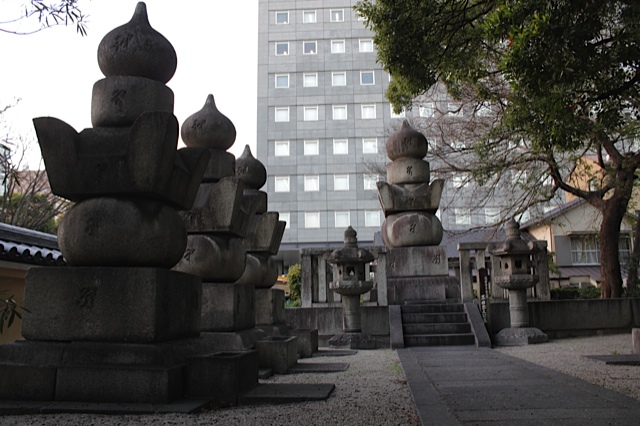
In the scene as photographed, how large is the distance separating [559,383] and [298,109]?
36.8 m

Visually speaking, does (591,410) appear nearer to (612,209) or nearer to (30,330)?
(30,330)

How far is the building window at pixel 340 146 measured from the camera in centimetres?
4022

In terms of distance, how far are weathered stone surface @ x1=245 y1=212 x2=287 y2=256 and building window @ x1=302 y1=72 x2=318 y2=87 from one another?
34003 millimetres

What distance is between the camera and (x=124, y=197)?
5035 mm

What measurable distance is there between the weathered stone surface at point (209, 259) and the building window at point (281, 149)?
3380 cm

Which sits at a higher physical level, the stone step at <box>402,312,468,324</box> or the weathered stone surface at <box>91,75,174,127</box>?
the weathered stone surface at <box>91,75,174,127</box>

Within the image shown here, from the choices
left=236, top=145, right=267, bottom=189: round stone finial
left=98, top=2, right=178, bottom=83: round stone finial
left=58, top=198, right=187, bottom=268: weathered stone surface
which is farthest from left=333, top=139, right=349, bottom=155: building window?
left=58, top=198, right=187, bottom=268: weathered stone surface

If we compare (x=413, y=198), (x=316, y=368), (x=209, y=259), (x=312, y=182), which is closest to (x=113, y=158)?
(x=209, y=259)

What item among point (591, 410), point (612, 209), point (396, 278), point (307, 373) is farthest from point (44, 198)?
point (591, 410)

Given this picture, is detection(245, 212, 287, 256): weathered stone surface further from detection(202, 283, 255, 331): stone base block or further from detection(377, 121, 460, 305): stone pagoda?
detection(377, 121, 460, 305): stone pagoda

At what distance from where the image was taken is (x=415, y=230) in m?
13.2

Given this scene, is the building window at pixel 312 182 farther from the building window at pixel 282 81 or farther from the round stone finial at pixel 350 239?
the round stone finial at pixel 350 239

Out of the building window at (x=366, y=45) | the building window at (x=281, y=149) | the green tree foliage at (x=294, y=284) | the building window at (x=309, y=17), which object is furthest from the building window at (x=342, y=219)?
the green tree foliage at (x=294, y=284)

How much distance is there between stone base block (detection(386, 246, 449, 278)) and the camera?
1303cm
